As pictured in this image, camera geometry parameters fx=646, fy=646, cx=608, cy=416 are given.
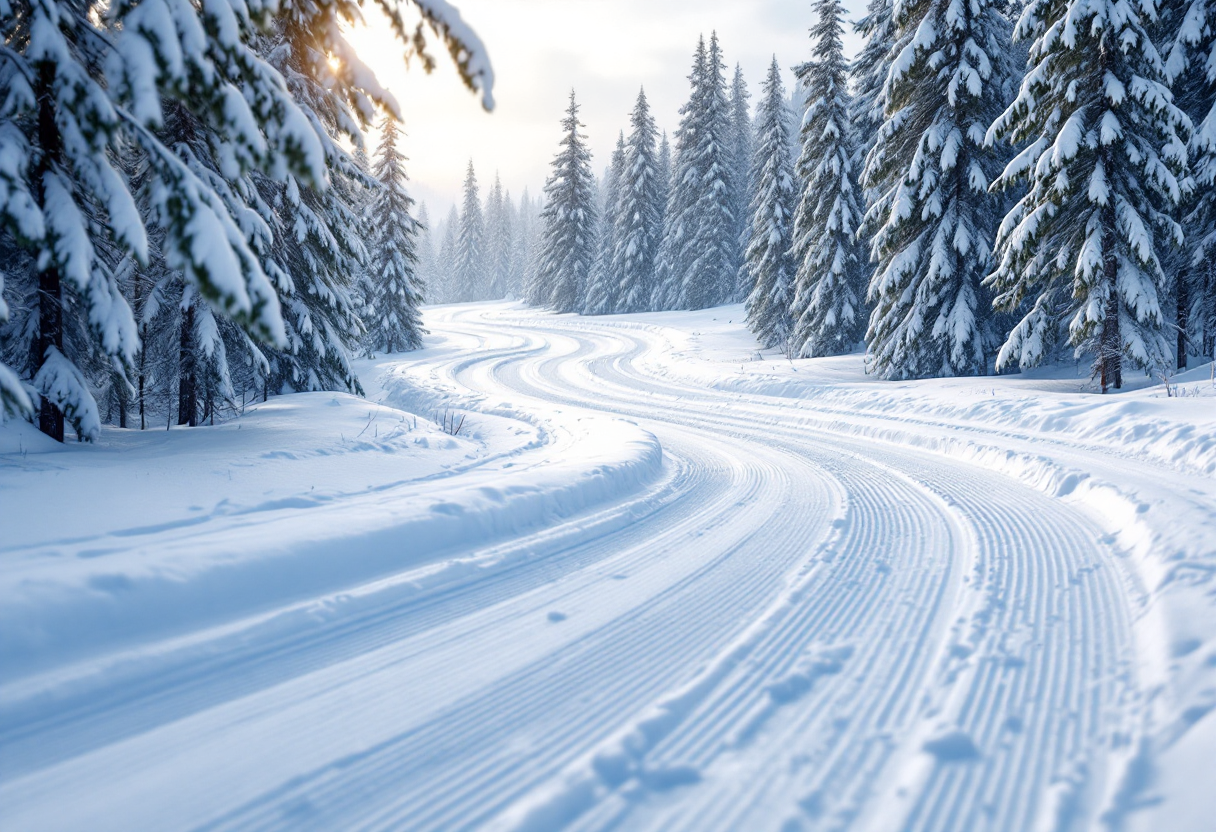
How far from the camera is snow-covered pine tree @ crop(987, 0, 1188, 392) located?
12.1 metres

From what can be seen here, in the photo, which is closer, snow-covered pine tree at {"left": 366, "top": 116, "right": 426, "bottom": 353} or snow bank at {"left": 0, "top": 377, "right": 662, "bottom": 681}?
snow bank at {"left": 0, "top": 377, "right": 662, "bottom": 681}

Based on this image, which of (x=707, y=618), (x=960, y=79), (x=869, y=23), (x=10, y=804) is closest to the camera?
(x=10, y=804)

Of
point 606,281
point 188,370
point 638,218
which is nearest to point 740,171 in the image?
point 638,218

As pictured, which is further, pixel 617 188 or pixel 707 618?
pixel 617 188

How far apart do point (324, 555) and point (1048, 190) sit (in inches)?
578

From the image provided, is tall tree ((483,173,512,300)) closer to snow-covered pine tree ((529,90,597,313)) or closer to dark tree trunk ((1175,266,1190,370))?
snow-covered pine tree ((529,90,597,313))

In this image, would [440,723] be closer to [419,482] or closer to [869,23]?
[419,482]

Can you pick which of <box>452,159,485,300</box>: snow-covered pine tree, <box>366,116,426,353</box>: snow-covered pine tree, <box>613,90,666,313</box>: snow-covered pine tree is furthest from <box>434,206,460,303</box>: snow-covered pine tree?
<box>366,116,426,353</box>: snow-covered pine tree

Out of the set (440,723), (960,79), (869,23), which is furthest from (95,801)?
(869,23)

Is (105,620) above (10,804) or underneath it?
above

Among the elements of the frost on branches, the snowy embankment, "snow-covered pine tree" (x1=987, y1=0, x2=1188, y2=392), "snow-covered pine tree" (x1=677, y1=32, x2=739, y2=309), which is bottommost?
the snowy embankment

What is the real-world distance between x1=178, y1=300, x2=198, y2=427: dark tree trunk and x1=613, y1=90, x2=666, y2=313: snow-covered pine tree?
127 feet

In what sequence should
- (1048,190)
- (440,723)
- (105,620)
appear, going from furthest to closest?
1. (1048,190)
2. (105,620)
3. (440,723)

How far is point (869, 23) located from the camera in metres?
24.7
